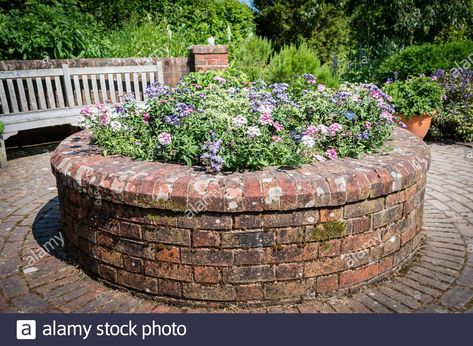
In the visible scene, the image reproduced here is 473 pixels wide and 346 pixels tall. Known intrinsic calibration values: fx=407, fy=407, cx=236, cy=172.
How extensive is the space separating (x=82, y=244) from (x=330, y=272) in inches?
64.7

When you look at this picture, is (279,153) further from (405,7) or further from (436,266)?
(405,7)

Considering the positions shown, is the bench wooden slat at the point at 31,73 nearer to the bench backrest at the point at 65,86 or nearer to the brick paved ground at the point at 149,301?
the bench backrest at the point at 65,86

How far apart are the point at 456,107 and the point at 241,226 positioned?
19.6 ft

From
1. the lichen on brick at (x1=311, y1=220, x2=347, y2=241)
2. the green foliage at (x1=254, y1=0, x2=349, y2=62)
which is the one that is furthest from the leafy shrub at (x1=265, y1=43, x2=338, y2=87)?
the green foliage at (x1=254, y1=0, x2=349, y2=62)

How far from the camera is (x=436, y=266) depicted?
287 centimetres

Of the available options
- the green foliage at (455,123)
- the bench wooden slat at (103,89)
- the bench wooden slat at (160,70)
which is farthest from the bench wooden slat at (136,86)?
the green foliage at (455,123)

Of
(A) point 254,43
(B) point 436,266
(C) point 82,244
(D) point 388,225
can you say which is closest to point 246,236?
(D) point 388,225

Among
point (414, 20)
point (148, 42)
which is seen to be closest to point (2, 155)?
point (148, 42)

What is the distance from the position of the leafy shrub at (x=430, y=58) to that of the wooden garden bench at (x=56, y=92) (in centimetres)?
478

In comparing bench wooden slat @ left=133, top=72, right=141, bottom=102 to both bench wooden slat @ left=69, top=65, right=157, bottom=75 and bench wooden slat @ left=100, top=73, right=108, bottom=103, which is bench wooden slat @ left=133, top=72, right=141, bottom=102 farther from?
bench wooden slat @ left=100, top=73, right=108, bottom=103

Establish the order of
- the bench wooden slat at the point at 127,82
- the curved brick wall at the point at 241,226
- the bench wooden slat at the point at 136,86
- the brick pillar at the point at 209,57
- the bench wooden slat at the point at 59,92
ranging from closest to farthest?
1. the curved brick wall at the point at 241,226
2. the bench wooden slat at the point at 59,92
3. the bench wooden slat at the point at 127,82
4. the bench wooden slat at the point at 136,86
5. the brick pillar at the point at 209,57

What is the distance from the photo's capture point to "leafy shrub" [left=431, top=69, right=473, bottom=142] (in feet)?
22.1

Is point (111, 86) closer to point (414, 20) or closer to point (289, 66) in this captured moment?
point (289, 66)

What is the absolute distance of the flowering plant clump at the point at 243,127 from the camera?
8.52 feet
